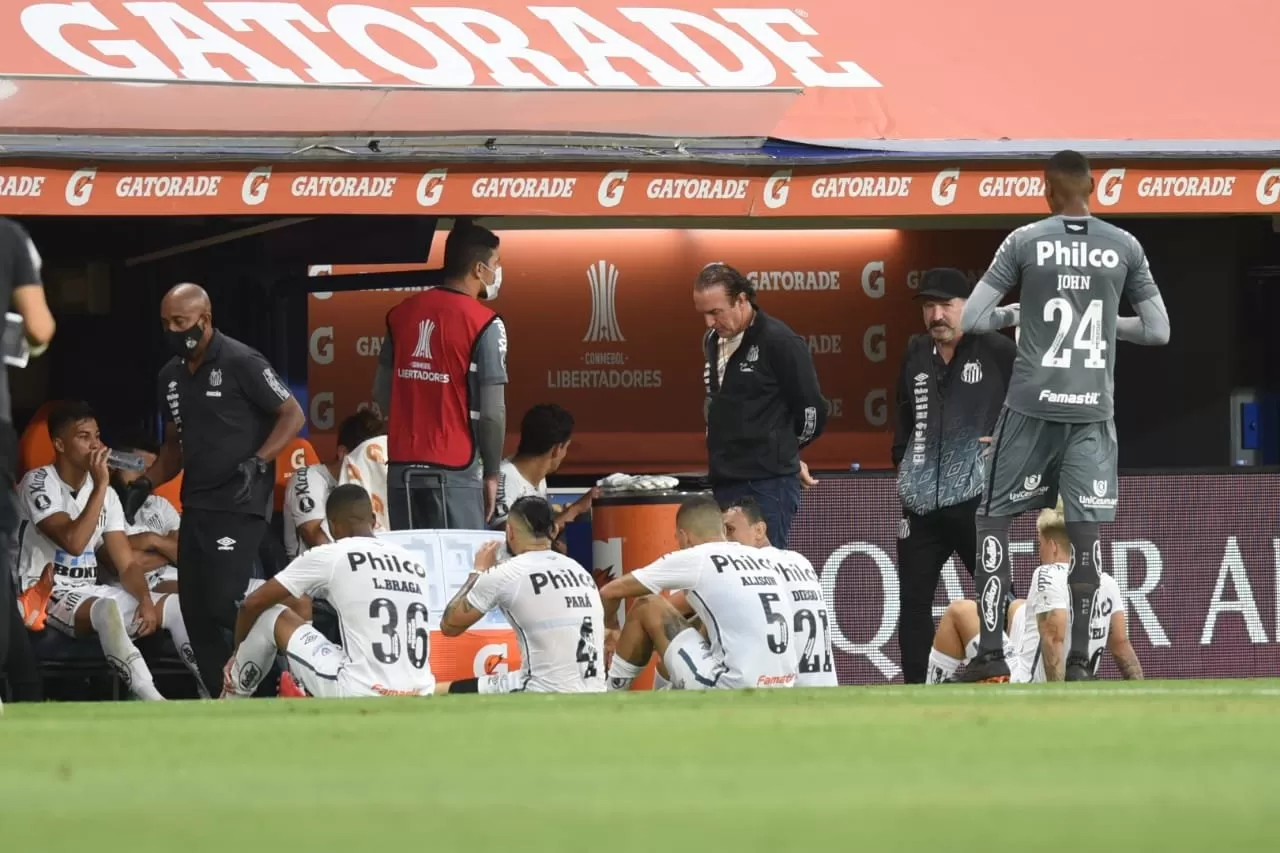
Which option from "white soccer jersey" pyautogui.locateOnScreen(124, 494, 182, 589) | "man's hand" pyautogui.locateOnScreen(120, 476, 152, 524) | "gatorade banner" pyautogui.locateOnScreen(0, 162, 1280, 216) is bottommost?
"white soccer jersey" pyautogui.locateOnScreen(124, 494, 182, 589)

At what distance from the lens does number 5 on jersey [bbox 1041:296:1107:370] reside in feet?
27.8

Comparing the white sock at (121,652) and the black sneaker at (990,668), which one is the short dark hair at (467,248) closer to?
the white sock at (121,652)

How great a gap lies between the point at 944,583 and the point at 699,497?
7.68 ft

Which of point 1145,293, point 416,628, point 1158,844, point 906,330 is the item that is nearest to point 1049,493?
point 1145,293

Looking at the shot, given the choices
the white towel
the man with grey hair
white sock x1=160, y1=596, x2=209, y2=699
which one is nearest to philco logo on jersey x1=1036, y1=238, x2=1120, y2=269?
the man with grey hair

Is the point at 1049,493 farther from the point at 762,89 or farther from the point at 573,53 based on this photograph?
the point at 573,53

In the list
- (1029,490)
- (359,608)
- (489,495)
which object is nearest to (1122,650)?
(1029,490)

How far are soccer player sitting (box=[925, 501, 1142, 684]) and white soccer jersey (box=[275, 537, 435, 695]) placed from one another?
2.33 metres

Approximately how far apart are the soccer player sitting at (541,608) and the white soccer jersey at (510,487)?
204 cm

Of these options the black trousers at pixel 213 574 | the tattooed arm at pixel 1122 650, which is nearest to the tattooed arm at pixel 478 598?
the black trousers at pixel 213 574

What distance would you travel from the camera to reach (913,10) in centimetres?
1349

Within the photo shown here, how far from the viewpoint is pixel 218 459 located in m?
10.0

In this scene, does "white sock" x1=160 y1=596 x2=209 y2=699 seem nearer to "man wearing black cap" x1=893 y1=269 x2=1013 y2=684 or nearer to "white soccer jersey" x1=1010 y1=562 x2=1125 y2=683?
"man wearing black cap" x1=893 y1=269 x2=1013 y2=684

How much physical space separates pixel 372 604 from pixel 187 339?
1.82m
